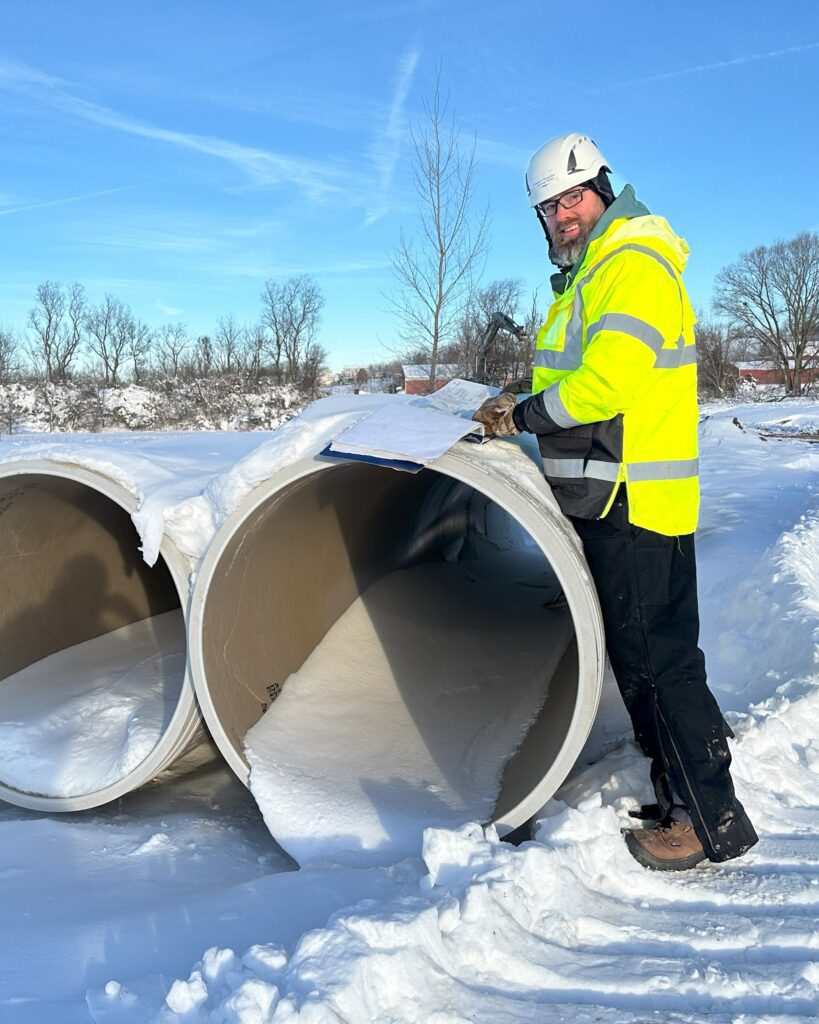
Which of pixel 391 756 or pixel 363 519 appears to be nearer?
pixel 391 756

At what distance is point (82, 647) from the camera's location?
4.69 meters

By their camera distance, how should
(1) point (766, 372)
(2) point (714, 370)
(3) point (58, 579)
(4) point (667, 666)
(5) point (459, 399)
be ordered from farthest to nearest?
(1) point (766, 372) < (2) point (714, 370) < (3) point (58, 579) < (5) point (459, 399) < (4) point (667, 666)

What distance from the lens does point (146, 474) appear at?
3.49 m

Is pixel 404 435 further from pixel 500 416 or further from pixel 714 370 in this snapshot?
pixel 714 370

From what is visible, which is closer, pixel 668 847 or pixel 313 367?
pixel 668 847

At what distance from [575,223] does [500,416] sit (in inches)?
29.5

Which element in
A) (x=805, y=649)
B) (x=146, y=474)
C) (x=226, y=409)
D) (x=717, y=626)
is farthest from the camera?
(x=226, y=409)

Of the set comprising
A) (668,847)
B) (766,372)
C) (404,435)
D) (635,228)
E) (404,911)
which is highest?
(766,372)

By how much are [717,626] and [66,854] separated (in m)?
3.78

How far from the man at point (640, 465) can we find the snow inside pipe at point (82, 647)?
Result: 1.65 meters

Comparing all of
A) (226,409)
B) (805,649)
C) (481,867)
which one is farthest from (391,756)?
(226,409)

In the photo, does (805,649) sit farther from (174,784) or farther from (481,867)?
(174,784)

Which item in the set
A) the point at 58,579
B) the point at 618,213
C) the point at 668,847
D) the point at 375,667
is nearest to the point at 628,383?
the point at 618,213

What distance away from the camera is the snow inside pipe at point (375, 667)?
2945 millimetres
